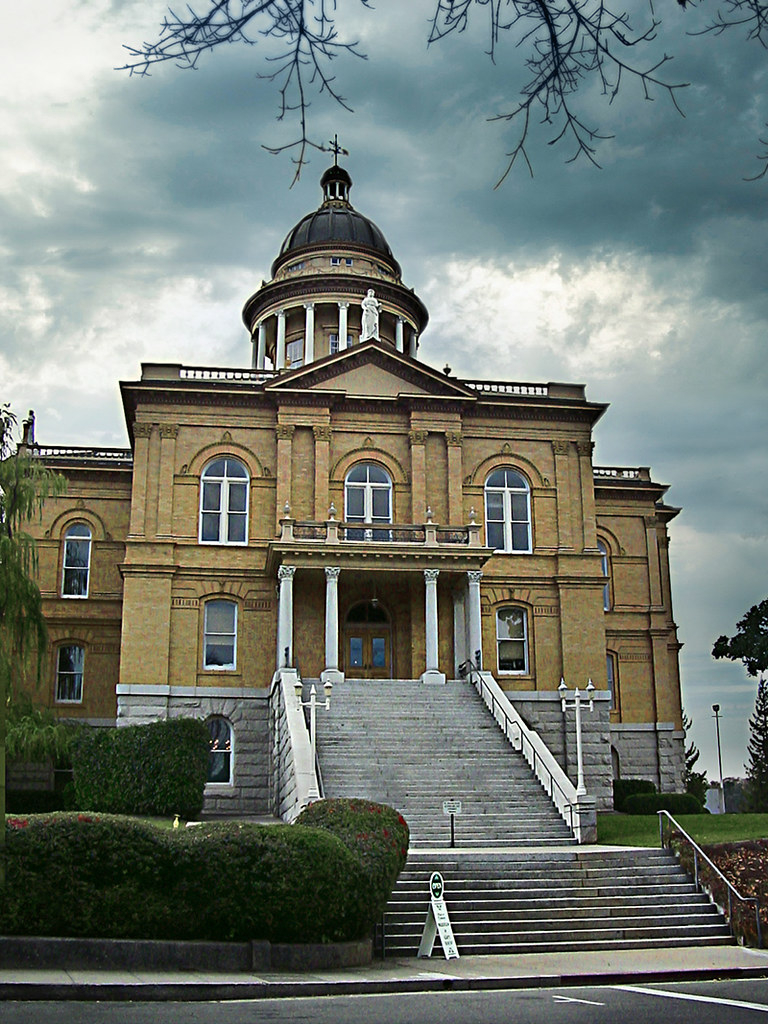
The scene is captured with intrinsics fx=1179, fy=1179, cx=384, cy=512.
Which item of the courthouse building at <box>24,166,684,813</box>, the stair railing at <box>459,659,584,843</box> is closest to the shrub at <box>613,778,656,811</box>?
the courthouse building at <box>24,166,684,813</box>

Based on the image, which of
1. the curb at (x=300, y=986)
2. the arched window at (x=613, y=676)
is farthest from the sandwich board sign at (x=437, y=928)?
the arched window at (x=613, y=676)

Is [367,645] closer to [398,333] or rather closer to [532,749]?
[532,749]

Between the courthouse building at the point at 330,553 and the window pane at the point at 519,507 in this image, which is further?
the window pane at the point at 519,507

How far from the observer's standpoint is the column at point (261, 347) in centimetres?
5488

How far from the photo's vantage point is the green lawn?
26.4 metres

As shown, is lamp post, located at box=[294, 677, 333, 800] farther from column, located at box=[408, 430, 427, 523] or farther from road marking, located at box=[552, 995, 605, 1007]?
road marking, located at box=[552, 995, 605, 1007]

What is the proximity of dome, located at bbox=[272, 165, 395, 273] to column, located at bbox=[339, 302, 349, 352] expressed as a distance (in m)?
4.16

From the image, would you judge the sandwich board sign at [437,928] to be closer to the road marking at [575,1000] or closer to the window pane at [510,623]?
the road marking at [575,1000]

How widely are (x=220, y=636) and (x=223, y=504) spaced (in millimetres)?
4558

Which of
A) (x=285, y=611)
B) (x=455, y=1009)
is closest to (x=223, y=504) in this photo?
(x=285, y=611)

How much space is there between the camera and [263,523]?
4012 centimetres

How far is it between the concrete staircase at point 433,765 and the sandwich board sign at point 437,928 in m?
6.84

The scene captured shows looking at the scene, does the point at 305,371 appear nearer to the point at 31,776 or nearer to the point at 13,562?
the point at 31,776

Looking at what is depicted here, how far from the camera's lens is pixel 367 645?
40.2m
